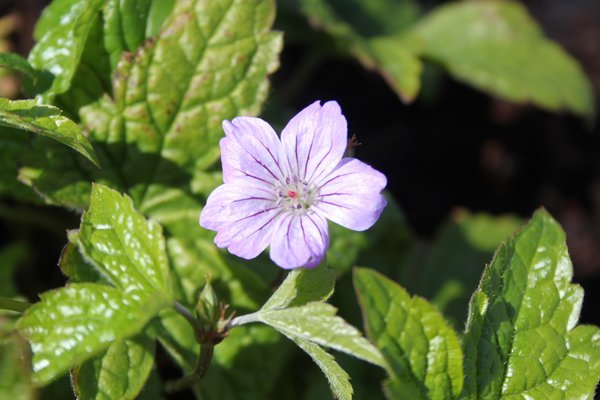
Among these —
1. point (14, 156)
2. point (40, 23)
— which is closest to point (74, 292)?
point (14, 156)

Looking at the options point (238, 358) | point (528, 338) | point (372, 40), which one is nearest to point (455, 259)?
point (372, 40)

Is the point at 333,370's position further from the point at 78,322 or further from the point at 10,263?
the point at 10,263

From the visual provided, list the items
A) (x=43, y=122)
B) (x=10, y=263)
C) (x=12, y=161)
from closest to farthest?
(x=43, y=122)
(x=12, y=161)
(x=10, y=263)

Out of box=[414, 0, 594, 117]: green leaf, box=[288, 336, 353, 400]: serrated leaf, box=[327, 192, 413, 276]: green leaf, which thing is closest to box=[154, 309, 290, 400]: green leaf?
box=[327, 192, 413, 276]: green leaf

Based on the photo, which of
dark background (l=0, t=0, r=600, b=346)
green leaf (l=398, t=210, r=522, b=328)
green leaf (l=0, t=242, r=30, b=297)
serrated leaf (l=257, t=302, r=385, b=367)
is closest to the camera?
serrated leaf (l=257, t=302, r=385, b=367)

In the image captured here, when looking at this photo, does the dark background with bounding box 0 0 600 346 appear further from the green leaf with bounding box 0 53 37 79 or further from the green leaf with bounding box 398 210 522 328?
the green leaf with bounding box 0 53 37 79

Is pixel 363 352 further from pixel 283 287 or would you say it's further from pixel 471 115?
pixel 471 115

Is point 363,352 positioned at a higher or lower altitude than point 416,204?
higher
